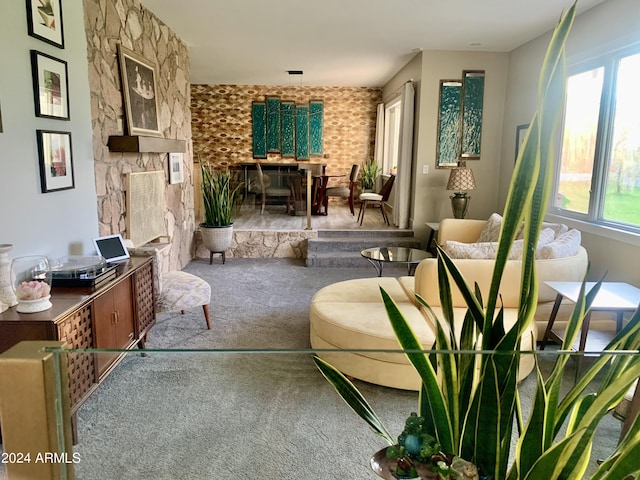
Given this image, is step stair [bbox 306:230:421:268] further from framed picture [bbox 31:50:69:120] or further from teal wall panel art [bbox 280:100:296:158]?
teal wall panel art [bbox 280:100:296:158]

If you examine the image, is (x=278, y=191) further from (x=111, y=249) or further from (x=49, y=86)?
(x=49, y=86)

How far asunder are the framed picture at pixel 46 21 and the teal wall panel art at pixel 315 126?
6894 millimetres

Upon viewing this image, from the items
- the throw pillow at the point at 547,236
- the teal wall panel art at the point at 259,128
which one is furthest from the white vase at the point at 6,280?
the teal wall panel art at the point at 259,128

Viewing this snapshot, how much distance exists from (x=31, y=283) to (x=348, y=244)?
4.31m

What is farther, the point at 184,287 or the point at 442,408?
the point at 184,287

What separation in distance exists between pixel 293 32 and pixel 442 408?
4.87 m

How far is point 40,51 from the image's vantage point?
8.04 ft

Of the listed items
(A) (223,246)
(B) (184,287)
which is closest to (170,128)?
(A) (223,246)

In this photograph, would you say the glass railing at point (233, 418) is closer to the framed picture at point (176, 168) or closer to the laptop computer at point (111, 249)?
the laptop computer at point (111, 249)

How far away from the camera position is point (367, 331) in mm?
2545

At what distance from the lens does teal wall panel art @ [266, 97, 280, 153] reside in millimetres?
9203

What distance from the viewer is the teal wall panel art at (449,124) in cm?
573

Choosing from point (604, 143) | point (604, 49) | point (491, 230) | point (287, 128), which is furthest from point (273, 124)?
point (604, 143)

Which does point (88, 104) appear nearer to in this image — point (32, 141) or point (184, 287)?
point (32, 141)
